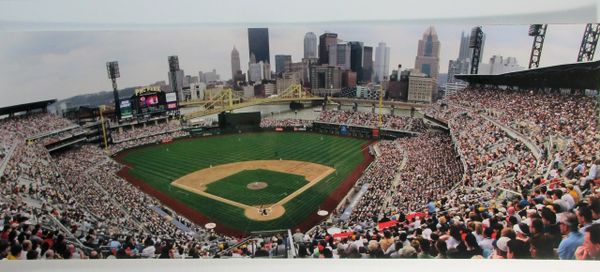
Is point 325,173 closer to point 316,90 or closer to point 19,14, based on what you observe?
point 19,14

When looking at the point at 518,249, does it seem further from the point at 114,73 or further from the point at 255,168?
the point at 114,73

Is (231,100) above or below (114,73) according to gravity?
below

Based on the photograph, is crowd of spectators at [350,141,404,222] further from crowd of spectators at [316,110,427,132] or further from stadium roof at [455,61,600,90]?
crowd of spectators at [316,110,427,132]

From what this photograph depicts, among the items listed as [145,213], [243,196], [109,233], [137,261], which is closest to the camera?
[137,261]

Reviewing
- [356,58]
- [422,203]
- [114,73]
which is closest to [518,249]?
[422,203]

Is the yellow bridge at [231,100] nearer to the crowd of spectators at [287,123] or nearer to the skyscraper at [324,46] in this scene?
the skyscraper at [324,46]

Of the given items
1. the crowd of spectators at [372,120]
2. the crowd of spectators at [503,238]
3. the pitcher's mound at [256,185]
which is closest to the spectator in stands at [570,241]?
the crowd of spectators at [503,238]

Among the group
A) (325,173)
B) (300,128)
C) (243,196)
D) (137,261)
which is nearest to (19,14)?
(137,261)
